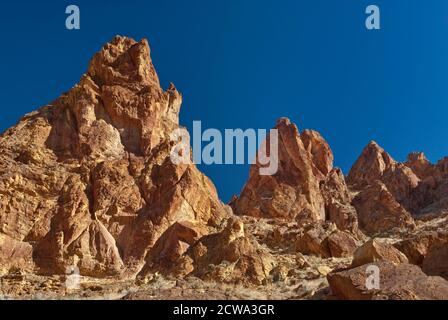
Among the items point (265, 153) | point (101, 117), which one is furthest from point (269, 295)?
point (265, 153)

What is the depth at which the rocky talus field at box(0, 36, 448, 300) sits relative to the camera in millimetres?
19719

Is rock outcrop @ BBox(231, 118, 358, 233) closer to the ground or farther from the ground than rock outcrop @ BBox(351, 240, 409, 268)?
farther from the ground

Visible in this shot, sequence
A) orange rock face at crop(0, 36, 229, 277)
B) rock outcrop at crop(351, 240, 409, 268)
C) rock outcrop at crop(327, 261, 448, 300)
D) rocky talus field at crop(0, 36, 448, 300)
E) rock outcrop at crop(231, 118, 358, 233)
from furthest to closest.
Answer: rock outcrop at crop(231, 118, 358, 233), orange rock face at crop(0, 36, 229, 277), rocky talus field at crop(0, 36, 448, 300), rock outcrop at crop(351, 240, 409, 268), rock outcrop at crop(327, 261, 448, 300)

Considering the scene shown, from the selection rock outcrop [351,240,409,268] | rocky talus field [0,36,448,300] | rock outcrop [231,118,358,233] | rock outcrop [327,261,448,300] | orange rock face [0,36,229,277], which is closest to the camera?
rock outcrop [327,261,448,300]

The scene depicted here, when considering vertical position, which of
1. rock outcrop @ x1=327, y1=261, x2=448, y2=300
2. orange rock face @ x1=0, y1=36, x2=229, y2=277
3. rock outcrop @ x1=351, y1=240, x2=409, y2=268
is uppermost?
orange rock face @ x1=0, y1=36, x2=229, y2=277

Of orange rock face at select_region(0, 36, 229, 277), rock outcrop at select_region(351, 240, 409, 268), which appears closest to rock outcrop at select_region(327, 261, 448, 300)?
rock outcrop at select_region(351, 240, 409, 268)

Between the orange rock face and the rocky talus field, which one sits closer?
the rocky talus field

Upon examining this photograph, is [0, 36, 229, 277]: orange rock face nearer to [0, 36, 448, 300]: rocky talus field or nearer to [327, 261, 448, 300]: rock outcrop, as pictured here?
[0, 36, 448, 300]: rocky talus field

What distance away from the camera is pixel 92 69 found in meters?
47.9

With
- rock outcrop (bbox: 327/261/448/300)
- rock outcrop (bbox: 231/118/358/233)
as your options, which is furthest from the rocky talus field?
rock outcrop (bbox: 231/118/358/233)

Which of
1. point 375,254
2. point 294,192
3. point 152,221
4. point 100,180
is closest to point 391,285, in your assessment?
point 375,254

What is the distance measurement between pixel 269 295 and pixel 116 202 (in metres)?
19.0

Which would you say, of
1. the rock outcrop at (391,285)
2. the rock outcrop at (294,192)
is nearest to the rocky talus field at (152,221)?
the rock outcrop at (391,285)
